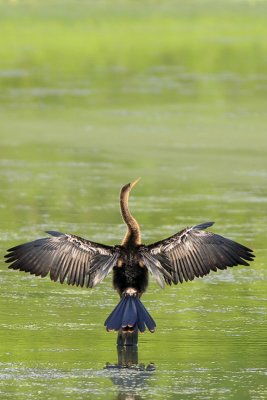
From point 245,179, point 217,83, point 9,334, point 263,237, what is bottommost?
point 9,334

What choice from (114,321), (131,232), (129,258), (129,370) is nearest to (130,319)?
(114,321)

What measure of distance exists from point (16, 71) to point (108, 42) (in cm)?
671

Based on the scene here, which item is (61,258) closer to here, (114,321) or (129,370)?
(114,321)

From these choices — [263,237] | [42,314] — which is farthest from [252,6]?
[42,314]

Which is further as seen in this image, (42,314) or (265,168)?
(265,168)

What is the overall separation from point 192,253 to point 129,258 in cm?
56

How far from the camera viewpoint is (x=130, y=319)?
8.05m

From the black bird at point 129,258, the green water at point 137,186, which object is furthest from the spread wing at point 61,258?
the green water at point 137,186

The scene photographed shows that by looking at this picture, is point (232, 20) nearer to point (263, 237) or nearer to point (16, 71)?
point (16, 71)

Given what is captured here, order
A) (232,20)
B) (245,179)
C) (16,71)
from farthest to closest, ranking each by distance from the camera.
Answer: (232,20)
(16,71)
(245,179)

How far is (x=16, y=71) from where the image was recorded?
91.0 ft

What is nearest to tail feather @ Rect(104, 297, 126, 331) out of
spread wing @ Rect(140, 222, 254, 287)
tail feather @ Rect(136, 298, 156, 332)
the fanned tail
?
the fanned tail

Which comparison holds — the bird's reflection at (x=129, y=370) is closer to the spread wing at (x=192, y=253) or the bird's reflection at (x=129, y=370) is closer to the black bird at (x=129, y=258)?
the black bird at (x=129, y=258)

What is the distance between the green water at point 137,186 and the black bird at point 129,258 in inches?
13.1
